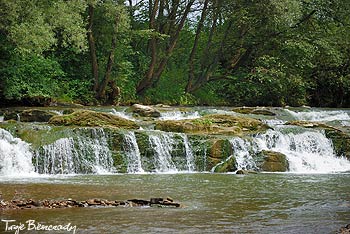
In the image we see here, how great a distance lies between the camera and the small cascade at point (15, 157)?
1391 cm

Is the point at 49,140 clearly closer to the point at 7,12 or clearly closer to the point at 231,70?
the point at 7,12

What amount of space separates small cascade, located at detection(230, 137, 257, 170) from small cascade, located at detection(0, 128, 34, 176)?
550 centimetres

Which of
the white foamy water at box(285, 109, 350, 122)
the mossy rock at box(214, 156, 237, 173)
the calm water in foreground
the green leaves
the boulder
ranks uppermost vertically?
the green leaves

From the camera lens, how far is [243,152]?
16031 millimetres

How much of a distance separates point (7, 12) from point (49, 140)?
541 centimetres

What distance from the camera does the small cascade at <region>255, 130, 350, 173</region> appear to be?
16.4 m

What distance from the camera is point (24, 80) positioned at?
2242 centimetres

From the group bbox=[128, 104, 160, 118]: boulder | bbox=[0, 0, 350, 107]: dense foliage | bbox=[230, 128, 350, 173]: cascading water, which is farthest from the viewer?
bbox=[0, 0, 350, 107]: dense foliage

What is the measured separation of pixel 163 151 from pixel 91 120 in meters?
2.46

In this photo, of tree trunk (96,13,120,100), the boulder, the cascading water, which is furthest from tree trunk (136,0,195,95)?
the cascading water

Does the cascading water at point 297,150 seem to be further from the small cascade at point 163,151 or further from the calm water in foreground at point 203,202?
the calm water in foreground at point 203,202

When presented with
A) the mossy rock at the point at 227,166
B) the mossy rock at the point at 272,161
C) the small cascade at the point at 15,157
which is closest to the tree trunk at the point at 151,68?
the mossy rock at the point at 272,161

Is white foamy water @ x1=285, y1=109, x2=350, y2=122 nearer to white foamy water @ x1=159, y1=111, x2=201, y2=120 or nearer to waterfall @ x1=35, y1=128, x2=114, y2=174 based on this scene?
white foamy water @ x1=159, y1=111, x2=201, y2=120

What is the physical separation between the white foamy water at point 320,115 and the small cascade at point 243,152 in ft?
24.1
